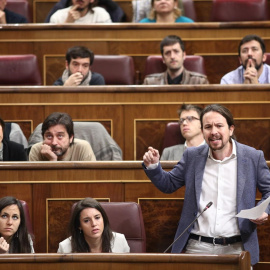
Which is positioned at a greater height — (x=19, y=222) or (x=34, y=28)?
(x=34, y=28)

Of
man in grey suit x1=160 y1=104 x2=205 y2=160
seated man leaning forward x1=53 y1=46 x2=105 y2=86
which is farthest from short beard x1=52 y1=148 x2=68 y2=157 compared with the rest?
seated man leaning forward x1=53 y1=46 x2=105 y2=86

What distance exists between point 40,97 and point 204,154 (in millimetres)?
780

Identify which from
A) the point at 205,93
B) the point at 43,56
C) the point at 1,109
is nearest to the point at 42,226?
the point at 1,109

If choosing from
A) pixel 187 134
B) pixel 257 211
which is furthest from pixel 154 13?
pixel 257 211

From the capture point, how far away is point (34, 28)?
2.60m

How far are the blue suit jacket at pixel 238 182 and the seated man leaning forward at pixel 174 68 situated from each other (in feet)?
2.74

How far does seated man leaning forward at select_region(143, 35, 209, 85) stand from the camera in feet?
7.82

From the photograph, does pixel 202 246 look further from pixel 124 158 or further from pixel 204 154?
pixel 124 158

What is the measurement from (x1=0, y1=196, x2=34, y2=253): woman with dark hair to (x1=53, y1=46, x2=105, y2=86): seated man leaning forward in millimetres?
792

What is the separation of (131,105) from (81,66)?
293mm

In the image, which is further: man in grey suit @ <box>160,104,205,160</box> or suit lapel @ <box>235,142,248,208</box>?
man in grey suit @ <box>160,104,205,160</box>

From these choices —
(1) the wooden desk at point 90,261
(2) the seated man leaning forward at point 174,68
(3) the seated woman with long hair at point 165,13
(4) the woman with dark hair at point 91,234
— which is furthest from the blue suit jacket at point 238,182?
A: (3) the seated woman with long hair at point 165,13

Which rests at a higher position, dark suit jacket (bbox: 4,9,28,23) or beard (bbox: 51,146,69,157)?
dark suit jacket (bbox: 4,9,28,23)

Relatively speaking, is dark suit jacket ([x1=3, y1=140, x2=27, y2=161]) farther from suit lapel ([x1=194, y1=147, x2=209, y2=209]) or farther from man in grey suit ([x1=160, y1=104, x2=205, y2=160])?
suit lapel ([x1=194, y1=147, x2=209, y2=209])
